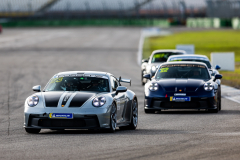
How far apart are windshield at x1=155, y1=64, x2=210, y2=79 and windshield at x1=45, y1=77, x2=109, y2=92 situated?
3998 mm

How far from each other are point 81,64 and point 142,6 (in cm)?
8329

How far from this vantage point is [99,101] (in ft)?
31.1

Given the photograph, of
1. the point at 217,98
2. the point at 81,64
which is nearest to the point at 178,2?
the point at 81,64

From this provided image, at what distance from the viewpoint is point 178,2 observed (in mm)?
110312

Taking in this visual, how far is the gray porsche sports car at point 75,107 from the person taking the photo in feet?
30.5

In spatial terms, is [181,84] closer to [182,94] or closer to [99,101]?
[182,94]

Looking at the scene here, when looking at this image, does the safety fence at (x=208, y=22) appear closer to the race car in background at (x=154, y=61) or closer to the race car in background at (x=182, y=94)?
the race car in background at (x=154, y=61)

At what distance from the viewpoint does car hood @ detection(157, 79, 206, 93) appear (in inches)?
521

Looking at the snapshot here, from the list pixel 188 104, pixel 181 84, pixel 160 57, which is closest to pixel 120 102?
pixel 188 104

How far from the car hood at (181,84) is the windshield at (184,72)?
392 millimetres

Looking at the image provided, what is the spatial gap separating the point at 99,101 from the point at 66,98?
558mm

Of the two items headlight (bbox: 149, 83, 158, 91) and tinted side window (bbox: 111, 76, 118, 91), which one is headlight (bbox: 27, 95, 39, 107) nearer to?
tinted side window (bbox: 111, 76, 118, 91)

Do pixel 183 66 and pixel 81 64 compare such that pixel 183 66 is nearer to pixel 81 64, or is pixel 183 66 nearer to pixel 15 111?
pixel 15 111

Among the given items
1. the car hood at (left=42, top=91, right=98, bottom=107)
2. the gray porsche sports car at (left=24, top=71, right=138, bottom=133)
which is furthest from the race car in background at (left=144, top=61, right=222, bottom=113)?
the car hood at (left=42, top=91, right=98, bottom=107)
